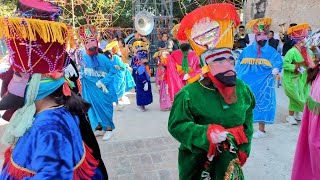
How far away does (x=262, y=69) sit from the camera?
511 cm

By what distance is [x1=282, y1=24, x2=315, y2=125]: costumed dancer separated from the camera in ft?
17.4

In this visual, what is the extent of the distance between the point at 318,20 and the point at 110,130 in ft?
28.2

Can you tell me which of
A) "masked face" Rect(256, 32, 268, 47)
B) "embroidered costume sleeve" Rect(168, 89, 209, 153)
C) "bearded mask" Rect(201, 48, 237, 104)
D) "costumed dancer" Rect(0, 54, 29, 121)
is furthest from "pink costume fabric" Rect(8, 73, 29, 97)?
"masked face" Rect(256, 32, 268, 47)

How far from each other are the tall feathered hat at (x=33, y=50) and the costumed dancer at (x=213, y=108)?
878 millimetres

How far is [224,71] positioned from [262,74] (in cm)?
314

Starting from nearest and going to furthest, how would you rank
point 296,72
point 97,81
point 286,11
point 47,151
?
point 47,151 < point 97,81 < point 296,72 < point 286,11

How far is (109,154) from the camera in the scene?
15.1 ft

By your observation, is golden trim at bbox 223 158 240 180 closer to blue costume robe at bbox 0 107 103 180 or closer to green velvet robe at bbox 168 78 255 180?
green velvet robe at bbox 168 78 255 180

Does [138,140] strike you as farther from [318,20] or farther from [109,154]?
[318,20]

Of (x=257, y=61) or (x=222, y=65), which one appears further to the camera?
(x=257, y=61)

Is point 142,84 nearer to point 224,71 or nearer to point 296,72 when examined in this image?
point 296,72

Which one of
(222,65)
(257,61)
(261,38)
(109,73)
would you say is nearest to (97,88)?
(109,73)

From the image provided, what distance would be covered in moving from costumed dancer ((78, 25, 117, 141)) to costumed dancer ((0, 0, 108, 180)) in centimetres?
307

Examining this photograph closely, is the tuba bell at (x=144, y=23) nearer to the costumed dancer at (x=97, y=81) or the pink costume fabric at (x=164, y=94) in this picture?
the pink costume fabric at (x=164, y=94)
